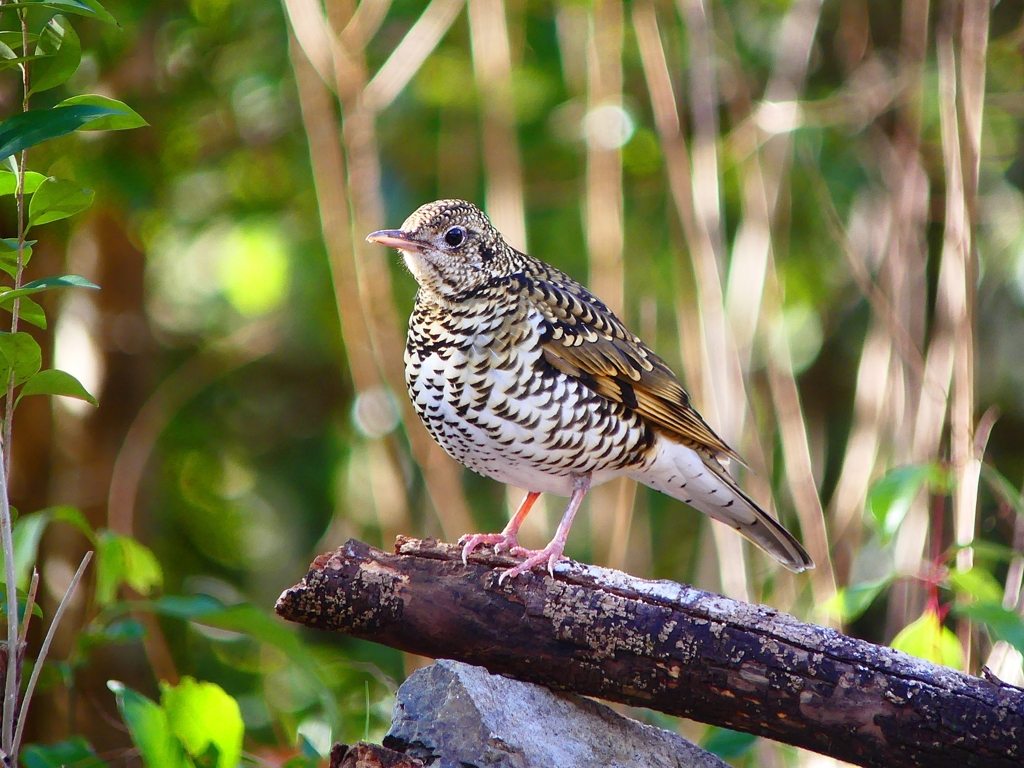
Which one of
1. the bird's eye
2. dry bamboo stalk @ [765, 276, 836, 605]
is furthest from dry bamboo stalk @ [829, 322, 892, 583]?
the bird's eye

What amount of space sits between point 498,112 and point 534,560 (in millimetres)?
2135

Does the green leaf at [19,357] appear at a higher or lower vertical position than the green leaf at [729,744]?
higher

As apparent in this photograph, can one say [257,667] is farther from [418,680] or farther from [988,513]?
[988,513]

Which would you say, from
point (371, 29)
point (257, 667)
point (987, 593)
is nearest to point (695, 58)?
point (371, 29)

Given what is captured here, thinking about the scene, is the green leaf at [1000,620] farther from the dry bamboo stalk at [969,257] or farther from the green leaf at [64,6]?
the green leaf at [64,6]

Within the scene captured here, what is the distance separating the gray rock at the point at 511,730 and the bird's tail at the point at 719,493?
1086 millimetres

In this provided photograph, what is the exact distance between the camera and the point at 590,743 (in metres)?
2.75

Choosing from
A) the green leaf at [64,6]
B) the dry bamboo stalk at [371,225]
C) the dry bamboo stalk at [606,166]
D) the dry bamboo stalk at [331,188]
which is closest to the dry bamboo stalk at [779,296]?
the dry bamboo stalk at [606,166]

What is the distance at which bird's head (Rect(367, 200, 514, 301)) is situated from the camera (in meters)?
3.38

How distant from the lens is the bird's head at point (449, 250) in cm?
338

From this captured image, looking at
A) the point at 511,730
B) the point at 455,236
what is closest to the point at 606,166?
the point at 455,236

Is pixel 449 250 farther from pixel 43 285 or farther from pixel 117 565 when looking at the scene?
pixel 43 285

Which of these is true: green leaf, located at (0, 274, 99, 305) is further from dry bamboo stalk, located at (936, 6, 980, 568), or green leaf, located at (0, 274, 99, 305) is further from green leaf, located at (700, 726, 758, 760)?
dry bamboo stalk, located at (936, 6, 980, 568)

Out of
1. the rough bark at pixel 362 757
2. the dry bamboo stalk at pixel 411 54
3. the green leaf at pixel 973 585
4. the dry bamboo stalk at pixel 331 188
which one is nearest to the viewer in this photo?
the rough bark at pixel 362 757
